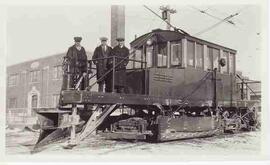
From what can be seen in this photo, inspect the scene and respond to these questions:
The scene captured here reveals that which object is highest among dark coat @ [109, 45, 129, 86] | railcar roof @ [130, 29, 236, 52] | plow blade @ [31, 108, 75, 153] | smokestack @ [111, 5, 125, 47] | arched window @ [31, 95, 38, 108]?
smokestack @ [111, 5, 125, 47]

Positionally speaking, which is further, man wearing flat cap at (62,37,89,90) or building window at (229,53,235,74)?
building window at (229,53,235,74)

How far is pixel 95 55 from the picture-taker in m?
9.14

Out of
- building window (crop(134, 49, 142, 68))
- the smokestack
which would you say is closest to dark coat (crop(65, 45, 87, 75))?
the smokestack

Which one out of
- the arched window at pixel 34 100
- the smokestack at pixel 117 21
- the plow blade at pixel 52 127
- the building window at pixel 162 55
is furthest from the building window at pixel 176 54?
the arched window at pixel 34 100

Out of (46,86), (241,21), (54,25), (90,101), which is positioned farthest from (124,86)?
(46,86)

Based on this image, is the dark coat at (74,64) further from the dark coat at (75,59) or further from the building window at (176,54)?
the building window at (176,54)

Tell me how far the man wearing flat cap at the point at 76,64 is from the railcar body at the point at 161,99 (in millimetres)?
297

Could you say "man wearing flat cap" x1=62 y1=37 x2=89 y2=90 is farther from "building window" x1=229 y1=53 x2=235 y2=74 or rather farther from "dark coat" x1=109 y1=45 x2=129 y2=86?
"building window" x1=229 y1=53 x2=235 y2=74

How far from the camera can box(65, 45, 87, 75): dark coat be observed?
28.6 ft

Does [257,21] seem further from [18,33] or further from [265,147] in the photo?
[18,33]

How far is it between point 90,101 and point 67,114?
0.84 metres

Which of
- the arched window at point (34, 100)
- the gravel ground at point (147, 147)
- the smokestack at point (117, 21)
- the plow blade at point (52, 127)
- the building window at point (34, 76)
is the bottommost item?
the gravel ground at point (147, 147)

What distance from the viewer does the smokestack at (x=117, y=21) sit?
8.43m

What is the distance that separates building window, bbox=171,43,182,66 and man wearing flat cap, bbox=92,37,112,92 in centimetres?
168
